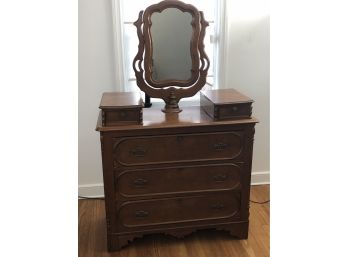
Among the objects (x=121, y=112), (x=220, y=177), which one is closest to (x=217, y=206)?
(x=220, y=177)

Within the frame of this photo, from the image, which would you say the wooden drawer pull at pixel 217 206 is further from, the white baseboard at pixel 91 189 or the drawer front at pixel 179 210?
the white baseboard at pixel 91 189

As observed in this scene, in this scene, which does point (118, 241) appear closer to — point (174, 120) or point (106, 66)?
point (174, 120)

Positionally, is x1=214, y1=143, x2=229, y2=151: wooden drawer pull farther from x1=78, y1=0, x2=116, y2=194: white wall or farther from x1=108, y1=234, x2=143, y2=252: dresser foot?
x1=78, y1=0, x2=116, y2=194: white wall

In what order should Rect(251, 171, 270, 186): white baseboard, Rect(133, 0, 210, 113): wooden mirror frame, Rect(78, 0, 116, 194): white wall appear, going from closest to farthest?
Rect(133, 0, 210, 113): wooden mirror frame < Rect(78, 0, 116, 194): white wall < Rect(251, 171, 270, 186): white baseboard

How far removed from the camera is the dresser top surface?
5.74 ft

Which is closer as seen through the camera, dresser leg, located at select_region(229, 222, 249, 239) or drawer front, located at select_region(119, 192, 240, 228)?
drawer front, located at select_region(119, 192, 240, 228)

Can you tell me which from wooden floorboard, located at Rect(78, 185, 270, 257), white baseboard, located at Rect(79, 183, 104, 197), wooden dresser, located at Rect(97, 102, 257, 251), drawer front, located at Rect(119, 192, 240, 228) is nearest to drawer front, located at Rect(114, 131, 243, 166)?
wooden dresser, located at Rect(97, 102, 257, 251)

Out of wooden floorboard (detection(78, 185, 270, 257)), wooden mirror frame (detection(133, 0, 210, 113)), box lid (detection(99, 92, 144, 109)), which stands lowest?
wooden floorboard (detection(78, 185, 270, 257))

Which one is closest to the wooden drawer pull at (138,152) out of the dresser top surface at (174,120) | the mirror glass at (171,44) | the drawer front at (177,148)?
the drawer front at (177,148)

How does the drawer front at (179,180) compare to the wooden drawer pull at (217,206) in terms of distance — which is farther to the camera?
the wooden drawer pull at (217,206)

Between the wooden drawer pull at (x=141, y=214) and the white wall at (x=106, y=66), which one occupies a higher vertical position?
the white wall at (x=106, y=66)

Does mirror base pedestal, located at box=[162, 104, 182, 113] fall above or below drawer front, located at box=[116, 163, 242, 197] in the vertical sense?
above

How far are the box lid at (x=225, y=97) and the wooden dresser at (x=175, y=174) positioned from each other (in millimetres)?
104

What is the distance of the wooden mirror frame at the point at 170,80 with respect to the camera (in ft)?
6.35
